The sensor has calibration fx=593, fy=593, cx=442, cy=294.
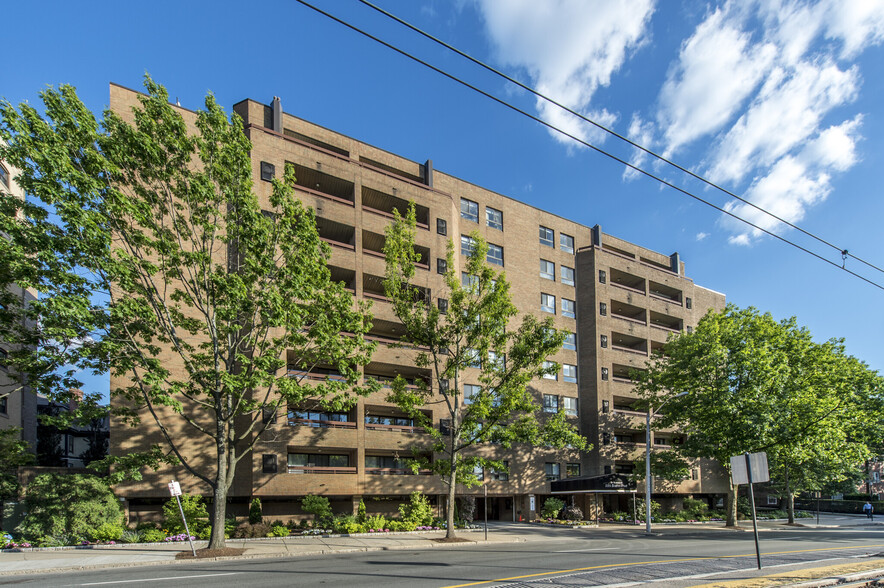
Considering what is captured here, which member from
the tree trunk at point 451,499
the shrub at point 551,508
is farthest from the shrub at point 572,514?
the tree trunk at point 451,499

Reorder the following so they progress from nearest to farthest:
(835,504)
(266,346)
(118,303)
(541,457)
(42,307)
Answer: (42,307)
(118,303)
(266,346)
(541,457)
(835,504)

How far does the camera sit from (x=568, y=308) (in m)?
50.4

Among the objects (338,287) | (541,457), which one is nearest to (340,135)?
(338,287)

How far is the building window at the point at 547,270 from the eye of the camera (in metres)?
49.1

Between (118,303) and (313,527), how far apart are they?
16917mm

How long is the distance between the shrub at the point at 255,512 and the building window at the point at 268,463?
58.1 inches

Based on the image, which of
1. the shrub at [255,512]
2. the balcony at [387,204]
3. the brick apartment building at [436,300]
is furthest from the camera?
the balcony at [387,204]

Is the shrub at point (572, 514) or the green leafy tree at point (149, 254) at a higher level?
the green leafy tree at point (149, 254)

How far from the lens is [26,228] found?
760 inches

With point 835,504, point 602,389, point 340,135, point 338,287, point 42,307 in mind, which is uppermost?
point 340,135

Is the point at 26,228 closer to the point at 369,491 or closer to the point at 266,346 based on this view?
the point at 266,346

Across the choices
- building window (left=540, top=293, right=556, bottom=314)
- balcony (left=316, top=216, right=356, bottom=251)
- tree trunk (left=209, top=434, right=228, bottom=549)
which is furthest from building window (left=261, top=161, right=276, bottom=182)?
building window (left=540, top=293, right=556, bottom=314)

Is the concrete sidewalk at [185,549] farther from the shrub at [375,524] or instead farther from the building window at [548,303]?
the building window at [548,303]

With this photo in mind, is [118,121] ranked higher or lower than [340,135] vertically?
lower
